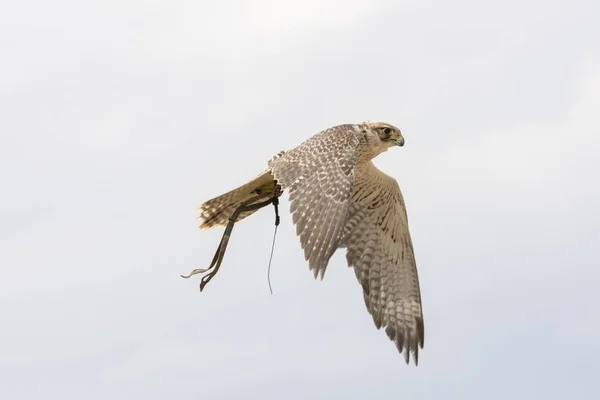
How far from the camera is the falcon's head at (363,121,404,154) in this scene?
1608cm

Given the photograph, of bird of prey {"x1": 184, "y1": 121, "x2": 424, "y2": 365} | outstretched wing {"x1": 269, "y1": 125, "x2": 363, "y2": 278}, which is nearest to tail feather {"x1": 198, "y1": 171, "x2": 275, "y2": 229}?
bird of prey {"x1": 184, "y1": 121, "x2": 424, "y2": 365}

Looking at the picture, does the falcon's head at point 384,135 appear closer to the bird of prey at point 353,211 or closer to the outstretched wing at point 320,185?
the bird of prey at point 353,211

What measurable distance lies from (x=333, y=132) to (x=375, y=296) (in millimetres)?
2751

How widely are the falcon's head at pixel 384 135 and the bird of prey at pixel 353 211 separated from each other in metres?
0.01

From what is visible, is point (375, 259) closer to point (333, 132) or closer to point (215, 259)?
point (333, 132)

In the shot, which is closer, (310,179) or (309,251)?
(309,251)

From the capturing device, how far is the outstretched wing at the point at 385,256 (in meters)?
16.6

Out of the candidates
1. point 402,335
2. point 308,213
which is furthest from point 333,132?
point 402,335

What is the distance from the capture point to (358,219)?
673 inches

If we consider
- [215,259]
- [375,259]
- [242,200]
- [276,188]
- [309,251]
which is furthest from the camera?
[375,259]

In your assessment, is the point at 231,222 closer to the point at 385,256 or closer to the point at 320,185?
the point at 320,185

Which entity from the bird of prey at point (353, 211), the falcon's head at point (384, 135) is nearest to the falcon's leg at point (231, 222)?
the bird of prey at point (353, 211)

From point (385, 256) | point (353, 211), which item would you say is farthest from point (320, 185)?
point (385, 256)

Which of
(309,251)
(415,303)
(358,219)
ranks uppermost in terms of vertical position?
(358,219)
